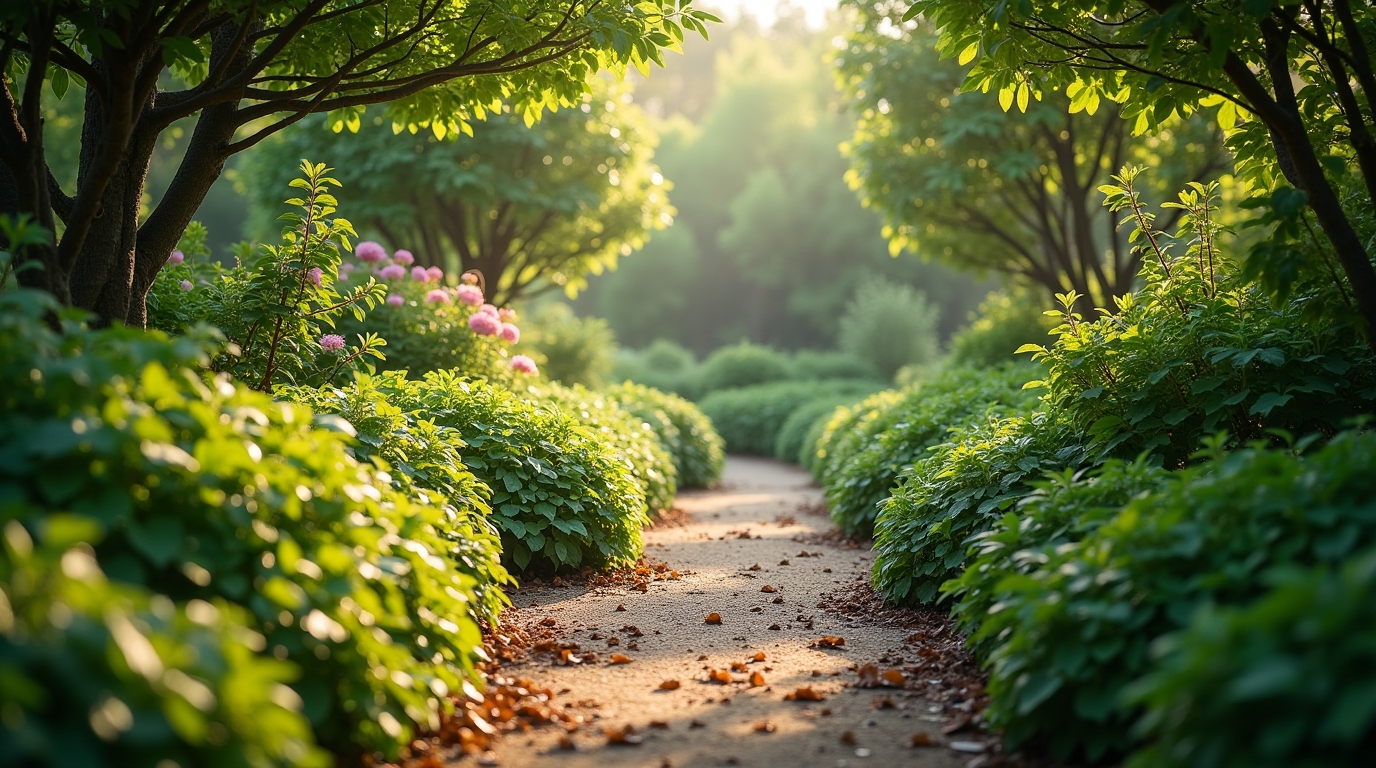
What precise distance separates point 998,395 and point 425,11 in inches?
223

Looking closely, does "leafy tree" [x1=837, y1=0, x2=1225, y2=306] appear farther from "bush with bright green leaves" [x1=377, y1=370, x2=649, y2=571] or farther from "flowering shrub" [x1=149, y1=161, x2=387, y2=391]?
"flowering shrub" [x1=149, y1=161, x2=387, y2=391]

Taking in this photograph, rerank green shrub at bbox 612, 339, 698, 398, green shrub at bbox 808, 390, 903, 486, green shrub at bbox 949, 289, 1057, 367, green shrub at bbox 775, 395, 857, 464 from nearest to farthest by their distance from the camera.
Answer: green shrub at bbox 808, 390, 903, 486
green shrub at bbox 949, 289, 1057, 367
green shrub at bbox 775, 395, 857, 464
green shrub at bbox 612, 339, 698, 398

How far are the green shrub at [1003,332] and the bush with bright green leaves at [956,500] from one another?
865cm

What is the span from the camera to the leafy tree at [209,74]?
3.62 metres

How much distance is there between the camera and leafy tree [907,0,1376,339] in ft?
11.5

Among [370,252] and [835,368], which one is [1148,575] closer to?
[370,252]

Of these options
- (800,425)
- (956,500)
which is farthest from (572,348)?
(956,500)

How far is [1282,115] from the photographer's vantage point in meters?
3.60

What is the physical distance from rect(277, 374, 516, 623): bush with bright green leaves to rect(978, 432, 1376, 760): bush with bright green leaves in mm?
2125

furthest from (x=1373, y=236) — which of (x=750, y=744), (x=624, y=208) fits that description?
(x=624, y=208)

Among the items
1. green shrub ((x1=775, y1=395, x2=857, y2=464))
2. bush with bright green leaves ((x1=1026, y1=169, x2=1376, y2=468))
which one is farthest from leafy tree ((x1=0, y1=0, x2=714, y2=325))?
green shrub ((x1=775, y1=395, x2=857, y2=464))

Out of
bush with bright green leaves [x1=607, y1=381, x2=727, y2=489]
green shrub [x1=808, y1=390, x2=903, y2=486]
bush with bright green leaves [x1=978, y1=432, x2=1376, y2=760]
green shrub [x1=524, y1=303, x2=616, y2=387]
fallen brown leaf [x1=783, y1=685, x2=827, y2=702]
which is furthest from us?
green shrub [x1=524, y1=303, x2=616, y2=387]

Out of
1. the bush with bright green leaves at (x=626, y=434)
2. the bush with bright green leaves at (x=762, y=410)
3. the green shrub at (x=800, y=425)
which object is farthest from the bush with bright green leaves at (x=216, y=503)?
the bush with bright green leaves at (x=762, y=410)

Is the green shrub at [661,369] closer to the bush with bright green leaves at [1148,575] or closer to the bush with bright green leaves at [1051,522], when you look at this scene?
the bush with bright green leaves at [1051,522]
